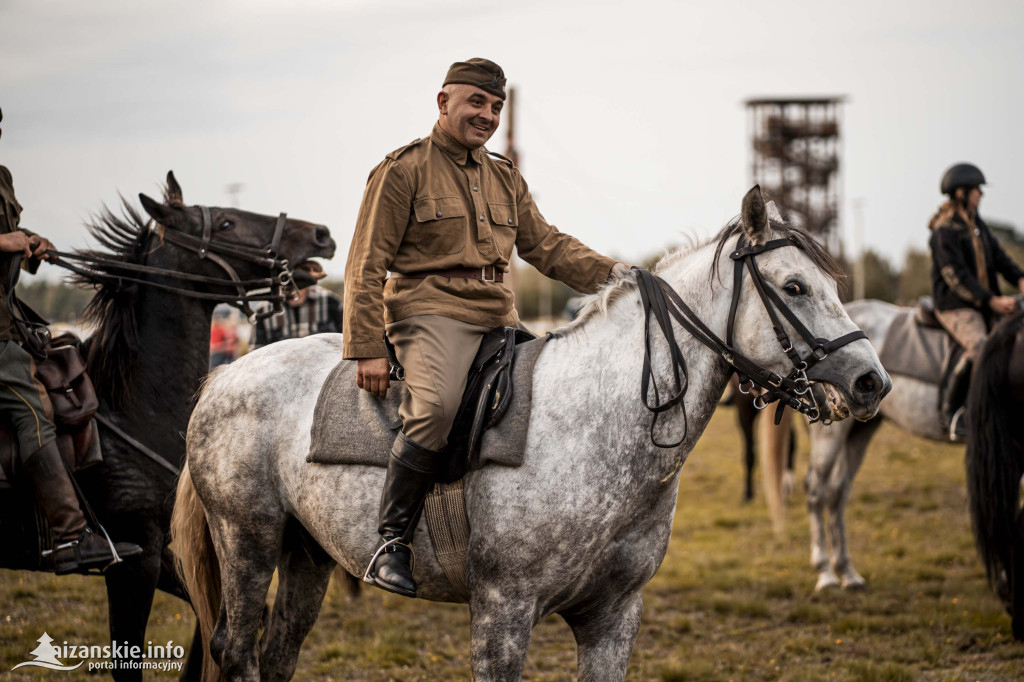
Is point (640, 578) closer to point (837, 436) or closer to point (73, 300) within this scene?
point (73, 300)

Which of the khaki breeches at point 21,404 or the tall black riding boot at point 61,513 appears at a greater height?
the khaki breeches at point 21,404

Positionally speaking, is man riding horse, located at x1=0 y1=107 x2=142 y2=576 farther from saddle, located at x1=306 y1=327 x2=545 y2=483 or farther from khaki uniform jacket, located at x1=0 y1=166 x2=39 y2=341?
saddle, located at x1=306 y1=327 x2=545 y2=483

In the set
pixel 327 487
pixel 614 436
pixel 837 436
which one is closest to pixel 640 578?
pixel 614 436

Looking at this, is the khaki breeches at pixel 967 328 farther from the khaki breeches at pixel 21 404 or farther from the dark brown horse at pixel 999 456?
the khaki breeches at pixel 21 404

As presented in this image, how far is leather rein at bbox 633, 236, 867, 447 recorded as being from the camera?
289 centimetres

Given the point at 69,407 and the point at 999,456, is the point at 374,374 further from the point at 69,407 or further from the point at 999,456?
the point at 999,456

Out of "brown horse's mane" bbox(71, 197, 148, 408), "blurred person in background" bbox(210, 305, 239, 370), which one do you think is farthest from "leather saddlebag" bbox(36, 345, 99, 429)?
"blurred person in background" bbox(210, 305, 239, 370)

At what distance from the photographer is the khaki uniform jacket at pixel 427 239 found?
3.14 m

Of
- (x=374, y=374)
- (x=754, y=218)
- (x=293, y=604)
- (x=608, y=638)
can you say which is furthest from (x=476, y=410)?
(x=293, y=604)

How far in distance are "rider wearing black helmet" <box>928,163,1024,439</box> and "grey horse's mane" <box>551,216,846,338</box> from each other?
15.5 feet

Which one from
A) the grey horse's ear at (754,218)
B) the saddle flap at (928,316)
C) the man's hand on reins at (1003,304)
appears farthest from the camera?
the saddle flap at (928,316)

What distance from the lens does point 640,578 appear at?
3.24 metres

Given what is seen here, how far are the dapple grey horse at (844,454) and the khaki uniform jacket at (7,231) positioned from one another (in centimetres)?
628

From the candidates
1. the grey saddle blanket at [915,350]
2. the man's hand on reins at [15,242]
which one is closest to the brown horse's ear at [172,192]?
the man's hand on reins at [15,242]
